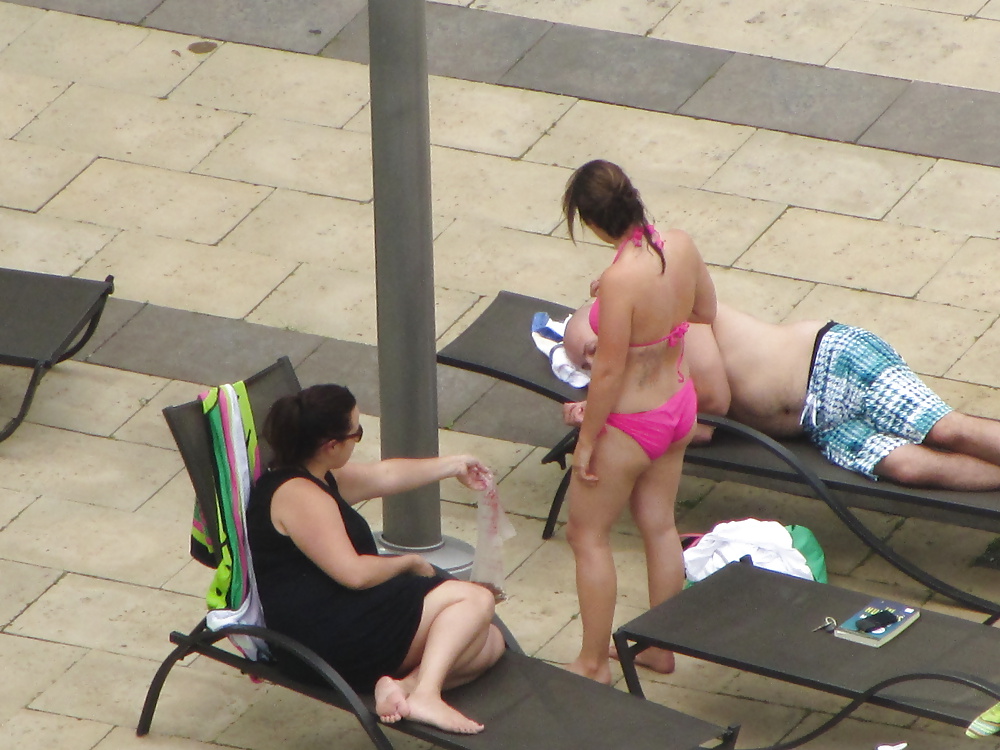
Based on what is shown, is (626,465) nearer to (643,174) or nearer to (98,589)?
(98,589)

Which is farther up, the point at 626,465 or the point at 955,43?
the point at 626,465

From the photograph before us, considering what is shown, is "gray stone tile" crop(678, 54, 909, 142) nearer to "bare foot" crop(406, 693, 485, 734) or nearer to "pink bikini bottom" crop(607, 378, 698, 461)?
"pink bikini bottom" crop(607, 378, 698, 461)

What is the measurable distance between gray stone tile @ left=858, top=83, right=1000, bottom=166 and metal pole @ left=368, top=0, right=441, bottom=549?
13.0ft

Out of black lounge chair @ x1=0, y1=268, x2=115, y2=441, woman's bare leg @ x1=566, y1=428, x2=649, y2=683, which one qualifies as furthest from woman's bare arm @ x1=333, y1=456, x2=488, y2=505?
black lounge chair @ x1=0, y1=268, x2=115, y2=441

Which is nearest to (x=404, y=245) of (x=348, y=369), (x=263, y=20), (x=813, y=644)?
(x=348, y=369)

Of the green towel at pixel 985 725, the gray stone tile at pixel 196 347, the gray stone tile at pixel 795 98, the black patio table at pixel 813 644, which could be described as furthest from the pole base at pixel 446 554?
the gray stone tile at pixel 795 98

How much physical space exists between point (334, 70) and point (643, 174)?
82.0 inches

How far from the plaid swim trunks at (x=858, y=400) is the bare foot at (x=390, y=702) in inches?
83.5

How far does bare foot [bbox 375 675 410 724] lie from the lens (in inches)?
233

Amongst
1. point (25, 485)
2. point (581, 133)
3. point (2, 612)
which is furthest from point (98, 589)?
point (581, 133)

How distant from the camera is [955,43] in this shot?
10898mm

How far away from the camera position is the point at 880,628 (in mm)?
6371

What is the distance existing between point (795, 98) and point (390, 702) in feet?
18.3

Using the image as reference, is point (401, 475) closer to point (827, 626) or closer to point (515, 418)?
point (827, 626)
